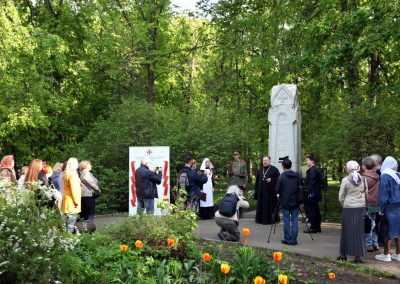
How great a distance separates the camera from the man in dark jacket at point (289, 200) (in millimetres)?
9547

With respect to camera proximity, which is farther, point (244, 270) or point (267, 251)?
point (267, 251)

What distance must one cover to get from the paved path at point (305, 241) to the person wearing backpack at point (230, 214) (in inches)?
11.6

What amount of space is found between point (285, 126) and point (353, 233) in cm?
655

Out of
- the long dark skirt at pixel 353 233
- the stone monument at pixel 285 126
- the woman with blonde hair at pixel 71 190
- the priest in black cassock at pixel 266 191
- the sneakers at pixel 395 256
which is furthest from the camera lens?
the stone monument at pixel 285 126

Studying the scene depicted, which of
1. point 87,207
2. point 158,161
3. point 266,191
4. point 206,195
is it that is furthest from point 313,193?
point 87,207

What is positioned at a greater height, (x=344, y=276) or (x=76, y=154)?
(x=76, y=154)

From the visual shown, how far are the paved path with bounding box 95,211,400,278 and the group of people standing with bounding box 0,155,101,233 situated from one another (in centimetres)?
70

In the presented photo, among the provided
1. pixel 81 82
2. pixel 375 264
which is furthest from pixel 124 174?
pixel 375 264

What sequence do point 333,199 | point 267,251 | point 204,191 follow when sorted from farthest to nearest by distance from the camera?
point 333,199
point 204,191
point 267,251

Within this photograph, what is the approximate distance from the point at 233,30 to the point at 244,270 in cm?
1926

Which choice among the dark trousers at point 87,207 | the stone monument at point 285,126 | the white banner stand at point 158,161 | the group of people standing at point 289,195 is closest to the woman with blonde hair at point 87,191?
the dark trousers at point 87,207

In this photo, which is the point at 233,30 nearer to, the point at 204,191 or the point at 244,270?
the point at 204,191

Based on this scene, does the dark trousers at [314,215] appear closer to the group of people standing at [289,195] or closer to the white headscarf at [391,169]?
the group of people standing at [289,195]

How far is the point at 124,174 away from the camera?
16641mm
